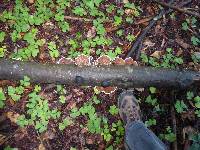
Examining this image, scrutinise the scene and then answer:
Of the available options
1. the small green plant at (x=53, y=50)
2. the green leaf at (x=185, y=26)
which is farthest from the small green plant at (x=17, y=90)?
the green leaf at (x=185, y=26)

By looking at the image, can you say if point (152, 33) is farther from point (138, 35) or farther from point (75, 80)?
point (75, 80)

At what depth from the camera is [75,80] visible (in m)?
4.97

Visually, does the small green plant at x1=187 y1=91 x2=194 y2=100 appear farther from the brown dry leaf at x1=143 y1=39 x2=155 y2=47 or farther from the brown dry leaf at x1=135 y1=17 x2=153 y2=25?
the brown dry leaf at x1=135 y1=17 x2=153 y2=25

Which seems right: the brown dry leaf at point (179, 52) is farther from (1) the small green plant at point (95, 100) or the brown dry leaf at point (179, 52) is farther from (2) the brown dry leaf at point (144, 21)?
(1) the small green plant at point (95, 100)

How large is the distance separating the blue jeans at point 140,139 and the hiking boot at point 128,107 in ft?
1.22

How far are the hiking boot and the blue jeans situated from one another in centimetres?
37

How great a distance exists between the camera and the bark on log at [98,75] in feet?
16.0

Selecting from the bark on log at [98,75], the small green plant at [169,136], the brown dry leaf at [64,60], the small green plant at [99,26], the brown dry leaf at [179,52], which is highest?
the small green plant at [99,26]

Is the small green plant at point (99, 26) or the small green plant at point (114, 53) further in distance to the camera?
the small green plant at point (99, 26)

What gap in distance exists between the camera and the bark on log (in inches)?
192

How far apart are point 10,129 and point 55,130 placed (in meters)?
0.70

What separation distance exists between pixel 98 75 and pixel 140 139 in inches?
53.1

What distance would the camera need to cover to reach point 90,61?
5.44m

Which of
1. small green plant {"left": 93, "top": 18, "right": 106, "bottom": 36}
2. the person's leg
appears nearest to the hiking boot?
the person's leg
